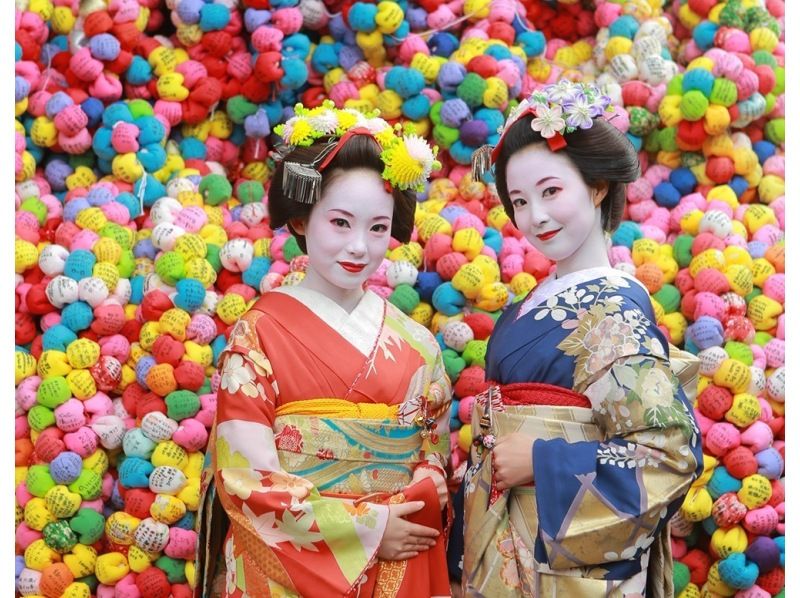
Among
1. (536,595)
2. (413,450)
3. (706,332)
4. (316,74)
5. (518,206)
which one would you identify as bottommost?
(536,595)

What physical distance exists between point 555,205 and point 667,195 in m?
1.32

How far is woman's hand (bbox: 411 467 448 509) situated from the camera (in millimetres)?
2660

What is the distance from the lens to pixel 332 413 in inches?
102

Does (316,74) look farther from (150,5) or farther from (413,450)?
(413,450)

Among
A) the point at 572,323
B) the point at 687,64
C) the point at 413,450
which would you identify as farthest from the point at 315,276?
the point at 687,64

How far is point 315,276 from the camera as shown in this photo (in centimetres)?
275

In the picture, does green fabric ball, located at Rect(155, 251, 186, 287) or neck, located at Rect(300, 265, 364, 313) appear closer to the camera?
neck, located at Rect(300, 265, 364, 313)

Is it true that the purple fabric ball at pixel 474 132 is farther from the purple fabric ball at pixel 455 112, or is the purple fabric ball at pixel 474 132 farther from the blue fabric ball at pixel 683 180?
the blue fabric ball at pixel 683 180

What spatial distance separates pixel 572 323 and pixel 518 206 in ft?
1.09

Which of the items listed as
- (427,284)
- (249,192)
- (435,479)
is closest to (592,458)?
(435,479)

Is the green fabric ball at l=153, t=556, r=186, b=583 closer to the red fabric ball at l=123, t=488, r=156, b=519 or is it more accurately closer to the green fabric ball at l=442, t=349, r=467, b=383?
the red fabric ball at l=123, t=488, r=156, b=519

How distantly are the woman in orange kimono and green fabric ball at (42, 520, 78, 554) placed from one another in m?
0.59

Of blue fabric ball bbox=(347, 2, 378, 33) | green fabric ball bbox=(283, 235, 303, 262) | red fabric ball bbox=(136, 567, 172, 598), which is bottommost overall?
red fabric ball bbox=(136, 567, 172, 598)

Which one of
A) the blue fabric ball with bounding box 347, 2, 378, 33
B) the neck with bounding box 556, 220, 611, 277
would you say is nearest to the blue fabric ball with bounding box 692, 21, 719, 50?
the blue fabric ball with bounding box 347, 2, 378, 33
